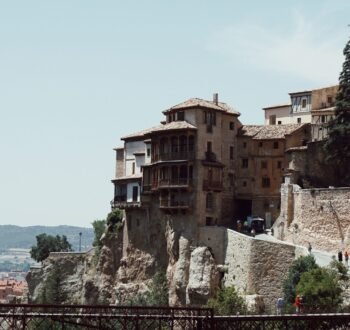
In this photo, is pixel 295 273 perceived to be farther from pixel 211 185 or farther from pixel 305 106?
pixel 305 106

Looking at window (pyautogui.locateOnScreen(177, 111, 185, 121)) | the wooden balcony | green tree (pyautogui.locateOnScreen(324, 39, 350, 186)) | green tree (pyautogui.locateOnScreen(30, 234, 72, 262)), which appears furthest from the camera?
green tree (pyautogui.locateOnScreen(30, 234, 72, 262))

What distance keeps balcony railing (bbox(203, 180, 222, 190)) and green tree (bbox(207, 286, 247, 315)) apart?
8381 millimetres

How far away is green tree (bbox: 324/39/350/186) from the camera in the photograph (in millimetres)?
68625

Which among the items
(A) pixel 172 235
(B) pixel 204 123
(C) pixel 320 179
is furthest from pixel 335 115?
(A) pixel 172 235

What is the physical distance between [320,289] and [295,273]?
18.1ft

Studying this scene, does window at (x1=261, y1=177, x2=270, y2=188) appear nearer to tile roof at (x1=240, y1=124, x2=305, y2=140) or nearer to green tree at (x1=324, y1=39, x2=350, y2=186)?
tile roof at (x1=240, y1=124, x2=305, y2=140)

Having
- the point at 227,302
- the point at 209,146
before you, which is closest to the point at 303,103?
the point at 209,146

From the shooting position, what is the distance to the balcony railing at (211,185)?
70.8 m

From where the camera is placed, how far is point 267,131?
76.6m

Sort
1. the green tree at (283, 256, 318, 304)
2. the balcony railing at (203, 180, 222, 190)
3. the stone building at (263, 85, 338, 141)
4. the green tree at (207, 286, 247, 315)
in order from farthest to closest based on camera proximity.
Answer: the stone building at (263, 85, 338, 141), the balcony railing at (203, 180, 222, 190), the green tree at (207, 286, 247, 315), the green tree at (283, 256, 318, 304)

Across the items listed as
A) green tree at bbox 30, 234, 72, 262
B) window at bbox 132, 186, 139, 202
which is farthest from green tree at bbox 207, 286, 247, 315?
green tree at bbox 30, 234, 72, 262

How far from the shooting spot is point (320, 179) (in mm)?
71938

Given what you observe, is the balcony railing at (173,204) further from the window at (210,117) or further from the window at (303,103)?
the window at (303,103)

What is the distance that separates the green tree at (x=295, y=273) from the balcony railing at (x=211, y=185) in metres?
12.1
